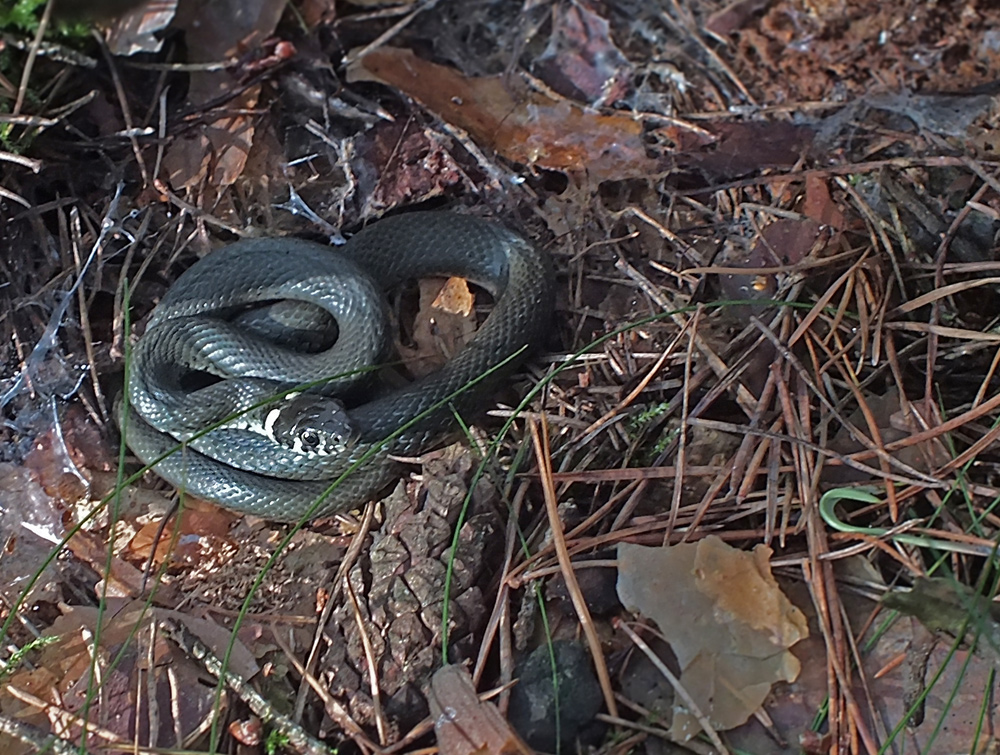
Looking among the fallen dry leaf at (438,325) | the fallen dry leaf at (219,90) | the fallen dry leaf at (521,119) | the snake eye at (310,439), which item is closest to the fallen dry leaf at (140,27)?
the fallen dry leaf at (219,90)

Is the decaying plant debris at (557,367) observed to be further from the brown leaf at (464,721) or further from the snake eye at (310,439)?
the snake eye at (310,439)

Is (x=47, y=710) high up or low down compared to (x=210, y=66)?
down

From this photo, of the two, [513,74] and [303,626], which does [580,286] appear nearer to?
[513,74]

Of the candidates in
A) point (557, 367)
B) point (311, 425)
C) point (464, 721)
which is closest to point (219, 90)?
point (311, 425)

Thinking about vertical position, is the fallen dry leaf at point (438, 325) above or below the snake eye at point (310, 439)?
above

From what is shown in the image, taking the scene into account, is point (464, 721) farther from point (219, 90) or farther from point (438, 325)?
point (219, 90)

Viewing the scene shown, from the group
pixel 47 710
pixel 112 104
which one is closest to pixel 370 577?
pixel 47 710

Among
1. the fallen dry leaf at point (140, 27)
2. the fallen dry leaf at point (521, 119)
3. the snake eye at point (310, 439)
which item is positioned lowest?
the snake eye at point (310, 439)
